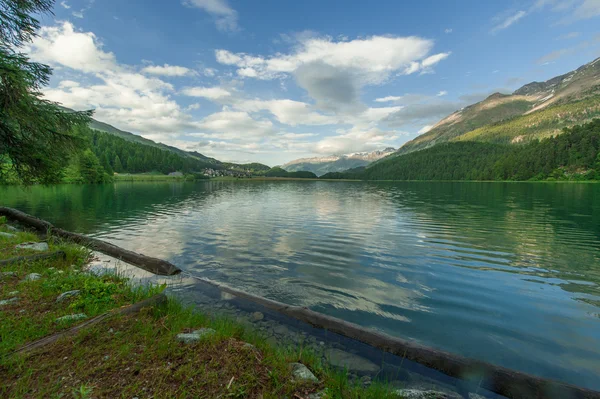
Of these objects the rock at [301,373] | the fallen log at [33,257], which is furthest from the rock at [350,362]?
the fallen log at [33,257]

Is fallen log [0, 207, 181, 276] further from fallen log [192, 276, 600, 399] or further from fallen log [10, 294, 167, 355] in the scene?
fallen log [192, 276, 600, 399]

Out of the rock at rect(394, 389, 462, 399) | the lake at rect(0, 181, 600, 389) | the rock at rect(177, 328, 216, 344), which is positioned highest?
the rock at rect(177, 328, 216, 344)

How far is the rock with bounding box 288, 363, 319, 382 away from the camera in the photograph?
17.5ft

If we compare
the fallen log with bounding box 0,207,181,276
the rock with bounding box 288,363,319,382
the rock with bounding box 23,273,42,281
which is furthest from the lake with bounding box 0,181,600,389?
the rock with bounding box 23,273,42,281

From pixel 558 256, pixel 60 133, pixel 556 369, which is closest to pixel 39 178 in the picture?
pixel 60 133

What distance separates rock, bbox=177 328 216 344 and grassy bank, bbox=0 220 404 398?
15 centimetres

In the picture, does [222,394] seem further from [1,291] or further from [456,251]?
[456,251]

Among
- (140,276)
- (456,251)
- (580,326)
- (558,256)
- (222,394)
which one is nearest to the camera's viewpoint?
(222,394)

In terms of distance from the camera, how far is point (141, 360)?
530 centimetres

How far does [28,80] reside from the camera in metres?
13.3

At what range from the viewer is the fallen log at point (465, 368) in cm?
470

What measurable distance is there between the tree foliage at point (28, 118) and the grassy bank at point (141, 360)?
10.9 metres

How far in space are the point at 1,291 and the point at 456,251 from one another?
2280 cm

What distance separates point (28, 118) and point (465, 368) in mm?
21992
